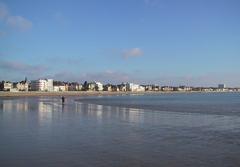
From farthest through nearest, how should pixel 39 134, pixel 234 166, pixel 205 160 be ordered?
pixel 39 134 < pixel 205 160 < pixel 234 166

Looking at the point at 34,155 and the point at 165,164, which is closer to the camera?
the point at 165,164

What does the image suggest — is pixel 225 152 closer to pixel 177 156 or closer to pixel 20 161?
pixel 177 156

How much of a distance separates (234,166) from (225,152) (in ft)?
7.33

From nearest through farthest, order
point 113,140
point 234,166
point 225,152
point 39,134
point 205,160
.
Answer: point 234,166 < point 205,160 < point 225,152 < point 113,140 < point 39,134

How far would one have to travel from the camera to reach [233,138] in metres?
16.5

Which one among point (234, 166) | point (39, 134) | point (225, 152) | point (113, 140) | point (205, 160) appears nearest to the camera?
point (234, 166)

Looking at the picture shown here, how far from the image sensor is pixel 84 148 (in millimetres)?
13531

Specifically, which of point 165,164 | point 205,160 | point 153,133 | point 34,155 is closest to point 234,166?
point 205,160

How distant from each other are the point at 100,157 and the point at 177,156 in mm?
2603

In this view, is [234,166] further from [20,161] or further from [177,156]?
[20,161]

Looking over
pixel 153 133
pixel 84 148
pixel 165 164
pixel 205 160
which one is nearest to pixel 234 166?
pixel 205 160

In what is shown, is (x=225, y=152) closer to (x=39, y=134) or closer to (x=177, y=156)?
(x=177, y=156)

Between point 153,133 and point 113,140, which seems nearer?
point 113,140

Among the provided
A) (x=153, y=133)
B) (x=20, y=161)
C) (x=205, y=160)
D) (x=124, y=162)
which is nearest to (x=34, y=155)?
(x=20, y=161)
